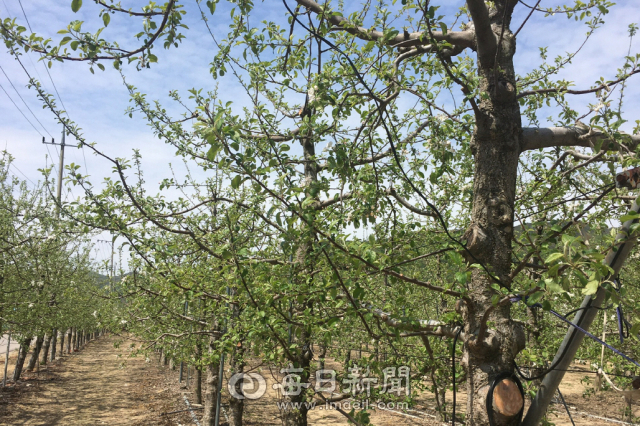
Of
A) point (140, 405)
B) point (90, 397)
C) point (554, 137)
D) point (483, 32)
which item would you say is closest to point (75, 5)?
point (483, 32)

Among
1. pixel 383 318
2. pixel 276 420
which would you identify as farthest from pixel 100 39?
pixel 276 420

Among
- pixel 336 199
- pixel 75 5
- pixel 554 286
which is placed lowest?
pixel 554 286

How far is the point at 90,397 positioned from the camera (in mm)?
14547

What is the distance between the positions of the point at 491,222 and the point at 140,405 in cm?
1393

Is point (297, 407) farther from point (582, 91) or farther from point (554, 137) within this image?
point (582, 91)

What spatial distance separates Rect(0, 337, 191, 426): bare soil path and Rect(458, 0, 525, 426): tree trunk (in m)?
7.40

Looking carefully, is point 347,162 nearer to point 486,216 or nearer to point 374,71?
point 374,71

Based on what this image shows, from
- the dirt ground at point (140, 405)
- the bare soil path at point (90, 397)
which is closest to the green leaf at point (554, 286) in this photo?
the dirt ground at point (140, 405)

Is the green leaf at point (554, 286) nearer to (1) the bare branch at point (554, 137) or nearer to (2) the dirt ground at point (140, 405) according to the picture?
(1) the bare branch at point (554, 137)

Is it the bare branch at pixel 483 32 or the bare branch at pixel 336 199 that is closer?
the bare branch at pixel 483 32

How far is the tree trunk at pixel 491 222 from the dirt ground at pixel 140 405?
21.8 feet

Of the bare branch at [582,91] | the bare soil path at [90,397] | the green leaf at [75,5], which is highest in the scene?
the bare branch at [582,91]

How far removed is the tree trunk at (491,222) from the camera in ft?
7.43

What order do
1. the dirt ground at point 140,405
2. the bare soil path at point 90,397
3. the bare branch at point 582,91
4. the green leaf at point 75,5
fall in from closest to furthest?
the green leaf at point 75,5, the bare branch at point 582,91, the dirt ground at point 140,405, the bare soil path at point 90,397
